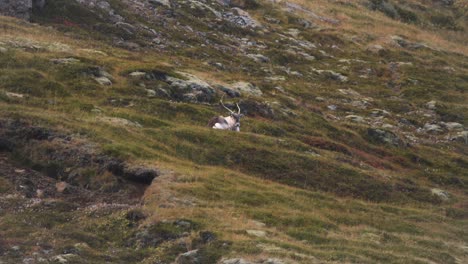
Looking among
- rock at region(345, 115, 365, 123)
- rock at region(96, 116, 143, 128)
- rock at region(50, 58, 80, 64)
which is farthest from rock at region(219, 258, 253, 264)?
rock at region(345, 115, 365, 123)

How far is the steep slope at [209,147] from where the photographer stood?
2788 cm

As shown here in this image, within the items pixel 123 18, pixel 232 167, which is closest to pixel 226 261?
pixel 232 167

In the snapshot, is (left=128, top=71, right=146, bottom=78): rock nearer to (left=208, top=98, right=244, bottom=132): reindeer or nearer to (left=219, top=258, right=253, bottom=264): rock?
(left=208, top=98, right=244, bottom=132): reindeer

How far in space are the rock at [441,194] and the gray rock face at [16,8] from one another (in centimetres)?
4140

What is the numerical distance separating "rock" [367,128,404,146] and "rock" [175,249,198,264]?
3953 centimetres

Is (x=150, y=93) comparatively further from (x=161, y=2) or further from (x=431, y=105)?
(x=431, y=105)

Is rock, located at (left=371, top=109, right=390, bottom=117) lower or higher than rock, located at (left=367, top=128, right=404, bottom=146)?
lower

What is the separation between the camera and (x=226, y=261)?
2511 centimetres

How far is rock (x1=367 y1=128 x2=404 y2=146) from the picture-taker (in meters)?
62.3

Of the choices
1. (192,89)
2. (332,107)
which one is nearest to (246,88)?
(192,89)

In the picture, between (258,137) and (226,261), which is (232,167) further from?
(226,261)

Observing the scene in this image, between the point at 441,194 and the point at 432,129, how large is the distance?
87.8 ft

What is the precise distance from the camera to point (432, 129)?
242 feet

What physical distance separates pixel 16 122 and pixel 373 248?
20.4m
